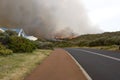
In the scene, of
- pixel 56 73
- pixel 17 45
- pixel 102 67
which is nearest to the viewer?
pixel 56 73

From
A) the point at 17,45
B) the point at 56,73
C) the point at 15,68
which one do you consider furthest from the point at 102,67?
the point at 17,45

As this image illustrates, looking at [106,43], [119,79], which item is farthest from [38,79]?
[106,43]

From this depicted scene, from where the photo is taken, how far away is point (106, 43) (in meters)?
70.8

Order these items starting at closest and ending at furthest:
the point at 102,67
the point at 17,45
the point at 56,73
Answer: the point at 56,73
the point at 102,67
the point at 17,45

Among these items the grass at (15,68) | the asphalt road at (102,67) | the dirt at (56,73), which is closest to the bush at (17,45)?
the grass at (15,68)

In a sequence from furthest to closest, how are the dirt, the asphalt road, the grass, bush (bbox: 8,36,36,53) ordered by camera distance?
1. bush (bbox: 8,36,36,53)
2. the grass
3. the dirt
4. the asphalt road

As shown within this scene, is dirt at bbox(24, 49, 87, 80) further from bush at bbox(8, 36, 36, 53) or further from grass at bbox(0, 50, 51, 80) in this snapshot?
bush at bbox(8, 36, 36, 53)

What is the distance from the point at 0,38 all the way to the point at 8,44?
2.03 metres

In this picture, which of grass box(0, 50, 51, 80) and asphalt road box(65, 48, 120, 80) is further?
grass box(0, 50, 51, 80)

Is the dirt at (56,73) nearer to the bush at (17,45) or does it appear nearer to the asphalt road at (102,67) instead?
the asphalt road at (102,67)

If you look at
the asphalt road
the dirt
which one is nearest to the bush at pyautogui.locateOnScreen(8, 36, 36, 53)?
the asphalt road

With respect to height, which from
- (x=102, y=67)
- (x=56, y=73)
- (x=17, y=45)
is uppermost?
(x=17, y=45)

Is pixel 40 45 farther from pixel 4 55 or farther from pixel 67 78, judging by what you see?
pixel 67 78

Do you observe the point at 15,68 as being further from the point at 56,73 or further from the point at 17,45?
the point at 17,45
